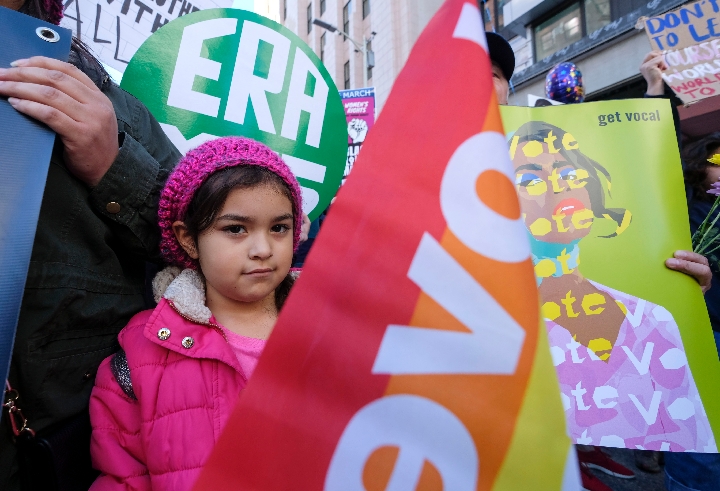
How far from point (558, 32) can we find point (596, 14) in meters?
0.87

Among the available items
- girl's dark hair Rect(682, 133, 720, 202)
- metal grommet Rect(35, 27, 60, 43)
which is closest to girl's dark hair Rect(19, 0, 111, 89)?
metal grommet Rect(35, 27, 60, 43)

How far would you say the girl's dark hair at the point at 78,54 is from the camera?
0.90 meters

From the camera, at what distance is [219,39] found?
1488 millimetres

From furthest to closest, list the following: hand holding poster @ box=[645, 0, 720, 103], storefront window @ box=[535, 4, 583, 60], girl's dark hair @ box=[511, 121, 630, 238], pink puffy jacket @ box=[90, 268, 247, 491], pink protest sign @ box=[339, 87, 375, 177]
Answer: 1. storefront window @ box=[535, 4, 583, 60]
2. pink protest sign @ box=[339, 87, 375, 177]
3. hand holding poster @ box=[645, 0, 720, 103]
4. girl's dark hair @ box=[511, 121, 630, 238]
5. pink puffy jacket @ box=[90, 268, 247, 491]

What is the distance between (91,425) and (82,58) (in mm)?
830

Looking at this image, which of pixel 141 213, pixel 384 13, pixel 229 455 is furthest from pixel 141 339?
pixel 384 13

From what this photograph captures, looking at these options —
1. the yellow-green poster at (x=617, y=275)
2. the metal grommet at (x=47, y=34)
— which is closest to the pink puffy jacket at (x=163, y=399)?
the metal grommet at (x=47, y=34)

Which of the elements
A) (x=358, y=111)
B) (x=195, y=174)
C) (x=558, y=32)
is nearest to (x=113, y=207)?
(x=195, y=174)

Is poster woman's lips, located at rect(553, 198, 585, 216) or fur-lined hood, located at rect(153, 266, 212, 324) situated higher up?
poster woman's lips, located at rect(553, 198, 585, 216)

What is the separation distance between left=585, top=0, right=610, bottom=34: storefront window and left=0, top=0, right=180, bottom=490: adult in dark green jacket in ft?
31.9

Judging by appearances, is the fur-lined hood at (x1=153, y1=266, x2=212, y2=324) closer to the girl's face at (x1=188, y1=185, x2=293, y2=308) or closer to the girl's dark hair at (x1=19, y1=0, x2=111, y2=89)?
the girl's face at (x1=188, y1=185, x2=293, y2=308)

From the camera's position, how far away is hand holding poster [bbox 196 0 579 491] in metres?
0.52

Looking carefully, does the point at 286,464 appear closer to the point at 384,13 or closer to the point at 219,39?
the point at 219,39

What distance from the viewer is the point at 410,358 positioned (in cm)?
55
